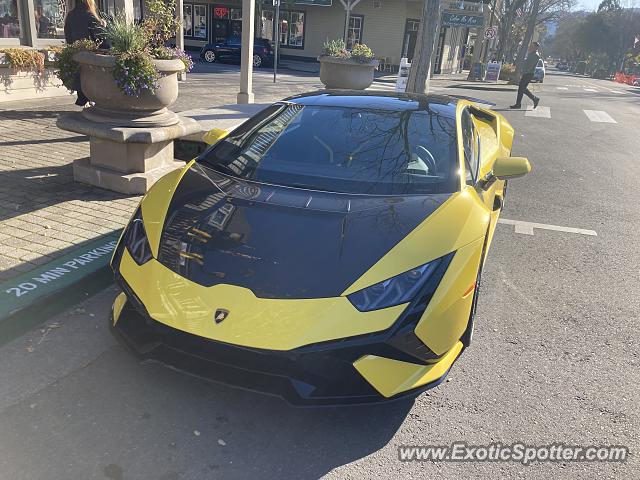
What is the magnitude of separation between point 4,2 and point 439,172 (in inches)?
371

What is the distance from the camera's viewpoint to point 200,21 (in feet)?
109

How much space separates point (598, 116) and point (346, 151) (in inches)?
610

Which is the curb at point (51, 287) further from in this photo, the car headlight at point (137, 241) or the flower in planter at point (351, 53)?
the flower in planter at point (351, 53)

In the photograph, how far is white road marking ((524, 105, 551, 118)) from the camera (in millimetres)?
15133

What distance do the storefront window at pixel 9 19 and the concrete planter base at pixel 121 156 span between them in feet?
18.1

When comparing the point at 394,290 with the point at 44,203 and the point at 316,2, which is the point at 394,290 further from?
the point at 316,2

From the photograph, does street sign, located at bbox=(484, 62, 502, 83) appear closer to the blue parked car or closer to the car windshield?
the blue parked car

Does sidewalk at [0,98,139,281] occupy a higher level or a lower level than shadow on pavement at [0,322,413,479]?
higher

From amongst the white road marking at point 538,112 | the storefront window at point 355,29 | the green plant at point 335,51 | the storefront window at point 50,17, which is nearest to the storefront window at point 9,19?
the storefront window at point 50,17

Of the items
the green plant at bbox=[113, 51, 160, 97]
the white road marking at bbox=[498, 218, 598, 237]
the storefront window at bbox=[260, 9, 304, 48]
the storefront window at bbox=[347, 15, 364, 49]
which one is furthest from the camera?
the storefront window at bbox=[260, 9, 304, 48]

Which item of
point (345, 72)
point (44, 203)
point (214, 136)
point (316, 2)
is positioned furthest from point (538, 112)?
point (316, 2)

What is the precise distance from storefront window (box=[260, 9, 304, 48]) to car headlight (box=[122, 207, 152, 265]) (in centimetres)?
3254

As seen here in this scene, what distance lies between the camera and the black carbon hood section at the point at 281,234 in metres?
2.43

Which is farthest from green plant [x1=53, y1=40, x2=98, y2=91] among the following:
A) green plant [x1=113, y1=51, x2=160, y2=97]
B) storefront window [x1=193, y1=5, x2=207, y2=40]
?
storefront window [x1=193, y1=5, x2=207, y2=40]
